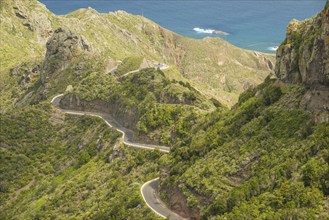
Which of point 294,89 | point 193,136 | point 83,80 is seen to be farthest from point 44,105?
point 294,89

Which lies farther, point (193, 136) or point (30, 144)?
point (30, 144)

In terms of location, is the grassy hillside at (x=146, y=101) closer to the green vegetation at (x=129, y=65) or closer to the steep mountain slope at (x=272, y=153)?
the green vegetation at (x=129, y=65)

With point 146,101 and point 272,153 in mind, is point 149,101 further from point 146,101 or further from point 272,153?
point 272,153

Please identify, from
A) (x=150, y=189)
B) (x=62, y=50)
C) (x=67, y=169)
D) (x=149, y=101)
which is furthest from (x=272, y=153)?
(x=62, y=50)

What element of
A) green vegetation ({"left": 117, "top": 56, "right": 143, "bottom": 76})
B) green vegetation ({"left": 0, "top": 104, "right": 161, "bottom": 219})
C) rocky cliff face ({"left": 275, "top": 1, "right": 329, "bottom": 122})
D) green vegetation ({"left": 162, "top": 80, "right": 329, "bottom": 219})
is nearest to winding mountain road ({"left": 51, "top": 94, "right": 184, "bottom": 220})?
green vegetation ({"left": 0, "top": 104, "right": 161, "bottom": 219})

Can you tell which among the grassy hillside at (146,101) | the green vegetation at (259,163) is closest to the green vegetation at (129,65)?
the grassy hillside at (146,101)

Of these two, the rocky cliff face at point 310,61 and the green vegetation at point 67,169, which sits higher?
the rocky cliff face at point 310,61

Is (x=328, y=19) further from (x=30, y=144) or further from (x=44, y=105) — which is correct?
(x=44, y=105)
